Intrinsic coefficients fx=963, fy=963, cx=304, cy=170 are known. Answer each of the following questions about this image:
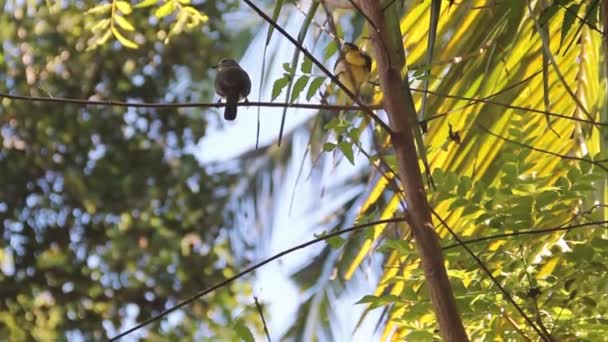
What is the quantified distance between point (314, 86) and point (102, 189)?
2816 millimetres

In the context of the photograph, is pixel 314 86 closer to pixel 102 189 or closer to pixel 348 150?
pixel 348 150

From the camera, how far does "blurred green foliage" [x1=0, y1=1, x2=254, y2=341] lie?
3436 millimetres

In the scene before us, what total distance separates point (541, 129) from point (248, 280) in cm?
249

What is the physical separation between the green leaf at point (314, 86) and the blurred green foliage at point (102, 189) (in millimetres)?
2509

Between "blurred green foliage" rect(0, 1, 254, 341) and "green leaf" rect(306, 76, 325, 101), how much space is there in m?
2.51

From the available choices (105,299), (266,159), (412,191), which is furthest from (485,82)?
(266,159)

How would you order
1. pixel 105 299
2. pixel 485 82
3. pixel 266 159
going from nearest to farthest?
1. pixel 485 82
2. pixel 105 299
3. pixel 266 159

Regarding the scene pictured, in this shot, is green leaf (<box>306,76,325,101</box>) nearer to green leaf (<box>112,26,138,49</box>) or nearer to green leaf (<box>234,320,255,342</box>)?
green leaf (<box>234,320,255,342</box>)

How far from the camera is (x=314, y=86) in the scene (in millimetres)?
891

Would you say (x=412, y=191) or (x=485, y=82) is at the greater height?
(x=485, y=82)

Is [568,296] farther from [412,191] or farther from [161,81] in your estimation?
[161,81]

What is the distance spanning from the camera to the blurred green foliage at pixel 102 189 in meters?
3.44

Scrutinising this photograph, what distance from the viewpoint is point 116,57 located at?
366 centimetres

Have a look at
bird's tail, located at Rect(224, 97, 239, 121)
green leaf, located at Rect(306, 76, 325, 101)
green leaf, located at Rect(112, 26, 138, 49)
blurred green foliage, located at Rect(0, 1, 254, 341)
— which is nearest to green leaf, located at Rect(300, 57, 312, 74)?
green leaf, located at Rect(306, 76, 325, 101)
